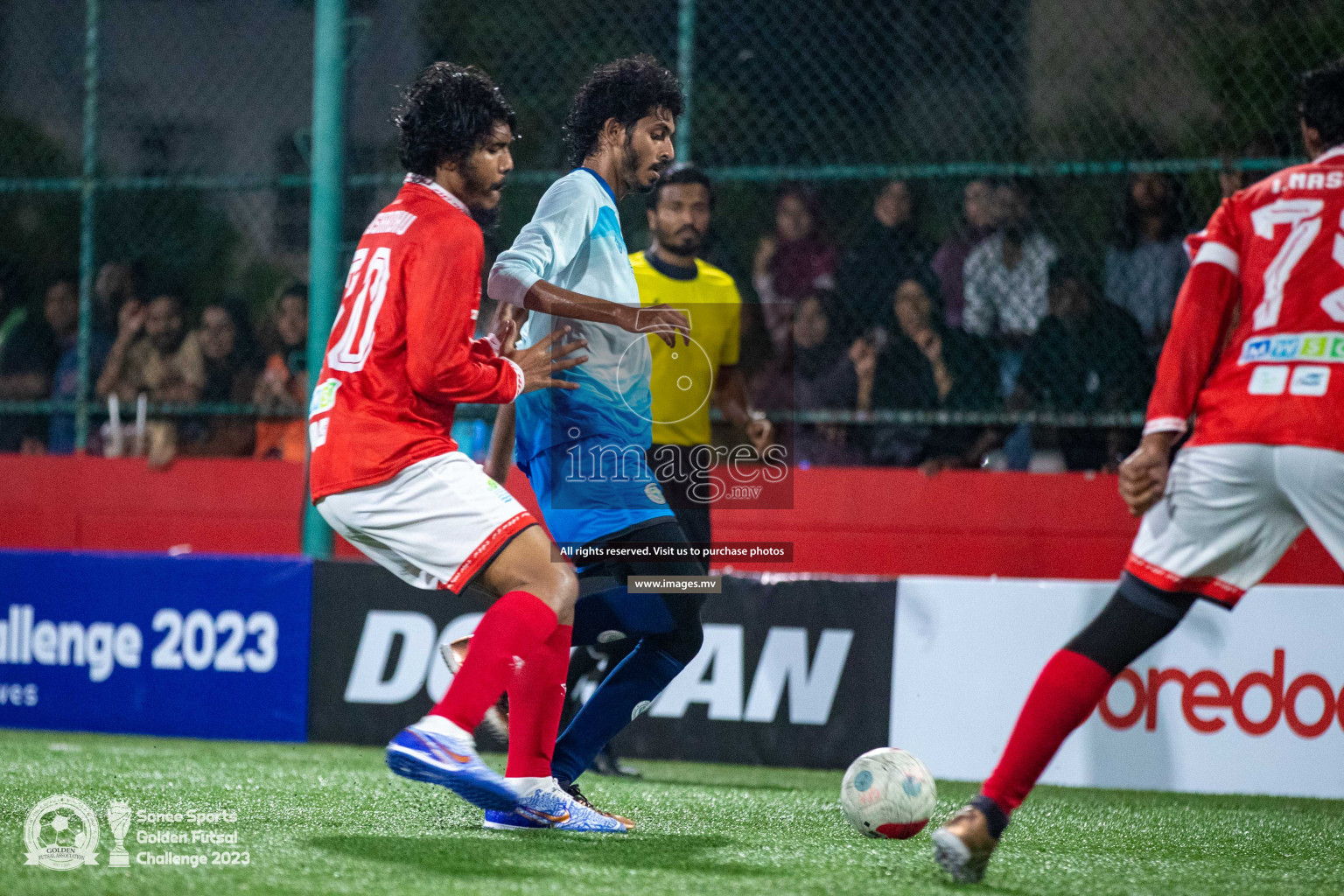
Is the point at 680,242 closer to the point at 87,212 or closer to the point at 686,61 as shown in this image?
the point at 686,61

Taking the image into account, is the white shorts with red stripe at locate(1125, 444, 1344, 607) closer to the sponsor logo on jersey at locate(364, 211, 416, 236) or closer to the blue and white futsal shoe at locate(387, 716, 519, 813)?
the blue and white futsal shoe at locate(387, 716, 519, 813)

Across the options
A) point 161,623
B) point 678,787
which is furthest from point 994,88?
point 161,623

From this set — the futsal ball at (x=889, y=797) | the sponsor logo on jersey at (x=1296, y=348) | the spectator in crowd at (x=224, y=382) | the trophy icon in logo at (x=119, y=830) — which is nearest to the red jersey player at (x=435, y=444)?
the trophy icon in logo at (x=119, y=830)

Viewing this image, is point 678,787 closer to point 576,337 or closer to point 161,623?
point 576,337

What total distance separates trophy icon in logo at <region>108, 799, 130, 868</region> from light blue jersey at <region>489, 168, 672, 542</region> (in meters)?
1.40

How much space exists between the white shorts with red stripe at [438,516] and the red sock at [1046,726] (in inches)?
51.1

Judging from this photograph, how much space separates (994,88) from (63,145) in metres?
5.99

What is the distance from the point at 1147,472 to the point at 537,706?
1668 millimetres

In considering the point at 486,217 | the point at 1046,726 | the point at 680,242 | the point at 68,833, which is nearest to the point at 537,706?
the point at 68,833

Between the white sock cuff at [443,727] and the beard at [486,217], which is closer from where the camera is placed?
the white sock cuff at [443,727]

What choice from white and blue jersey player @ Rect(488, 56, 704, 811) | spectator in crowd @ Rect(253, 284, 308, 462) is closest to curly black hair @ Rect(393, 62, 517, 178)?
white and blue jersey player @ Rect(488, 56, 704, 811)

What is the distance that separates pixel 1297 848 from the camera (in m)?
4.34

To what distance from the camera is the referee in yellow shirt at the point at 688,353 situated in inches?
235

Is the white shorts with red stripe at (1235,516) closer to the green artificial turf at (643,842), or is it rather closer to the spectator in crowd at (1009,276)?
the green artificial turf at (643,842)
